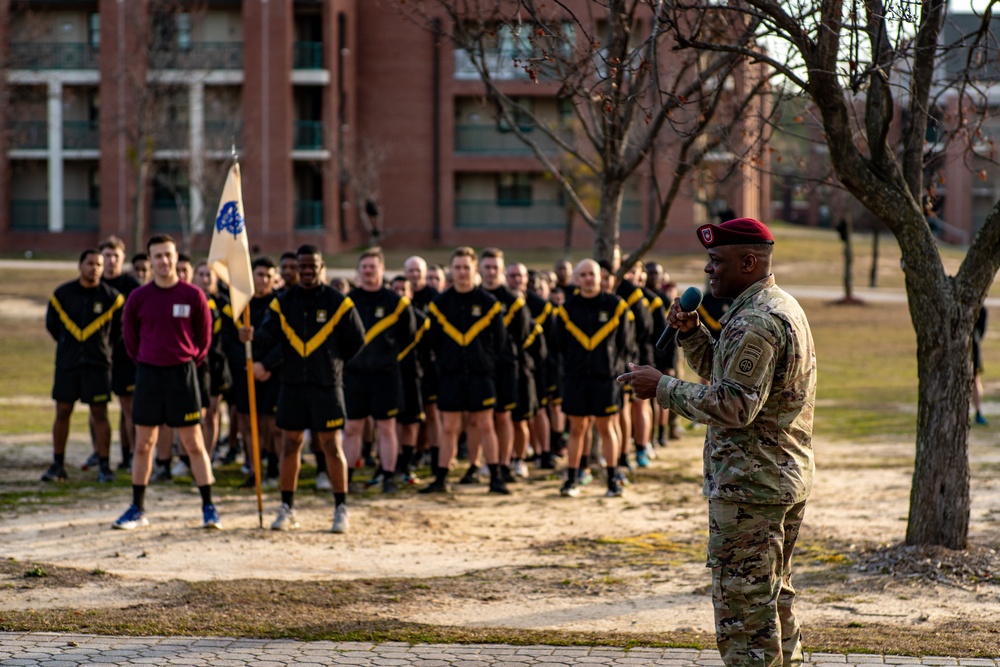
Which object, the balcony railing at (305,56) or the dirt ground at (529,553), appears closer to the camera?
the dirt ground at (529,553)

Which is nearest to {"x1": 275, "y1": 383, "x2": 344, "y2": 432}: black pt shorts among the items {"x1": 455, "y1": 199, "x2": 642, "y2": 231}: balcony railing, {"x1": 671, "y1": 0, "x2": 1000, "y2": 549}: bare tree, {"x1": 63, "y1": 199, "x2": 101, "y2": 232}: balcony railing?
{"x1": 671, "y1": 0, "x2": 1000, "y2": 549}: bare tree

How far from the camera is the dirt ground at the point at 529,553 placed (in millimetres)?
7824

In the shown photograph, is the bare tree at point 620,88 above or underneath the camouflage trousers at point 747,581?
above

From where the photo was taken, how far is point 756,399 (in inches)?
200

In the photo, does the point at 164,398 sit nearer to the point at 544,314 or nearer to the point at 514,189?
the point at 544,314

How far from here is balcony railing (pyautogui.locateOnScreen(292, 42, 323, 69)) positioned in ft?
161

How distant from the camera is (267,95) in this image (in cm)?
4778

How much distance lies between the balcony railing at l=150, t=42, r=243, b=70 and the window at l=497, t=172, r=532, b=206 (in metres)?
12.4

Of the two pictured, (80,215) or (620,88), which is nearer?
(620,88)

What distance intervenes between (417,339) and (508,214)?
41494mm

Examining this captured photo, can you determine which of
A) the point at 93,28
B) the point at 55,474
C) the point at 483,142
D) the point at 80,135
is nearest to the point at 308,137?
the point at 483,142

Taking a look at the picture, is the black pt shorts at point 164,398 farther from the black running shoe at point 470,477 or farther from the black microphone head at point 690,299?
the black microphone head at point 690,299

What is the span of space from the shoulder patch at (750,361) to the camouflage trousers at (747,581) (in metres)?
0.59

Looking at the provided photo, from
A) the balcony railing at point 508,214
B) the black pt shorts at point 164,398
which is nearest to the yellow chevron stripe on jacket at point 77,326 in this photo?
the black pt shorts at point 164,398
